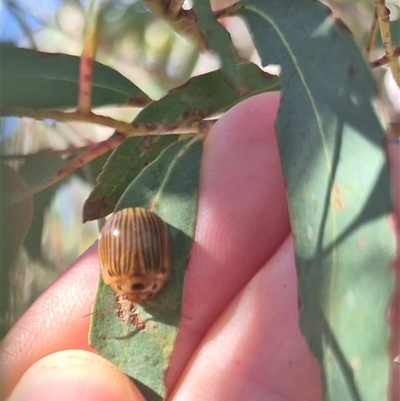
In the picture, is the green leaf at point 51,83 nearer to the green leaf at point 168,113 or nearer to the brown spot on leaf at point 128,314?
the green leaf at point 168,113

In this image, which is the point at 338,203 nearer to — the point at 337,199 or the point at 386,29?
the point at 337,199

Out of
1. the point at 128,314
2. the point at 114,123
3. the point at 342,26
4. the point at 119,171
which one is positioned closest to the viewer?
the point at 342,26

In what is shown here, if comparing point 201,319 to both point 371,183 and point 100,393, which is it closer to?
point 100,393

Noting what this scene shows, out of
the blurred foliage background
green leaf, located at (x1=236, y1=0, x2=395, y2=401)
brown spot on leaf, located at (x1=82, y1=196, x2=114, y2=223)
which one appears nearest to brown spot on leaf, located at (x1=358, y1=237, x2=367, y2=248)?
green leaf, located at (x1=236, y1=0, x2=395, y2=401)

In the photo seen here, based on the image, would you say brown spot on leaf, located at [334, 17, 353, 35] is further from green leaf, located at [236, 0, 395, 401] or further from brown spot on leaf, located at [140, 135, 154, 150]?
brown spot on leaf, located at [140, 135, 154, 150]

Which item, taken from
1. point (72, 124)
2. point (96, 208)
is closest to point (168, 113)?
point (96, 208)

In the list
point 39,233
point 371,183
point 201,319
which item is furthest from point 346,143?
point 39,233
